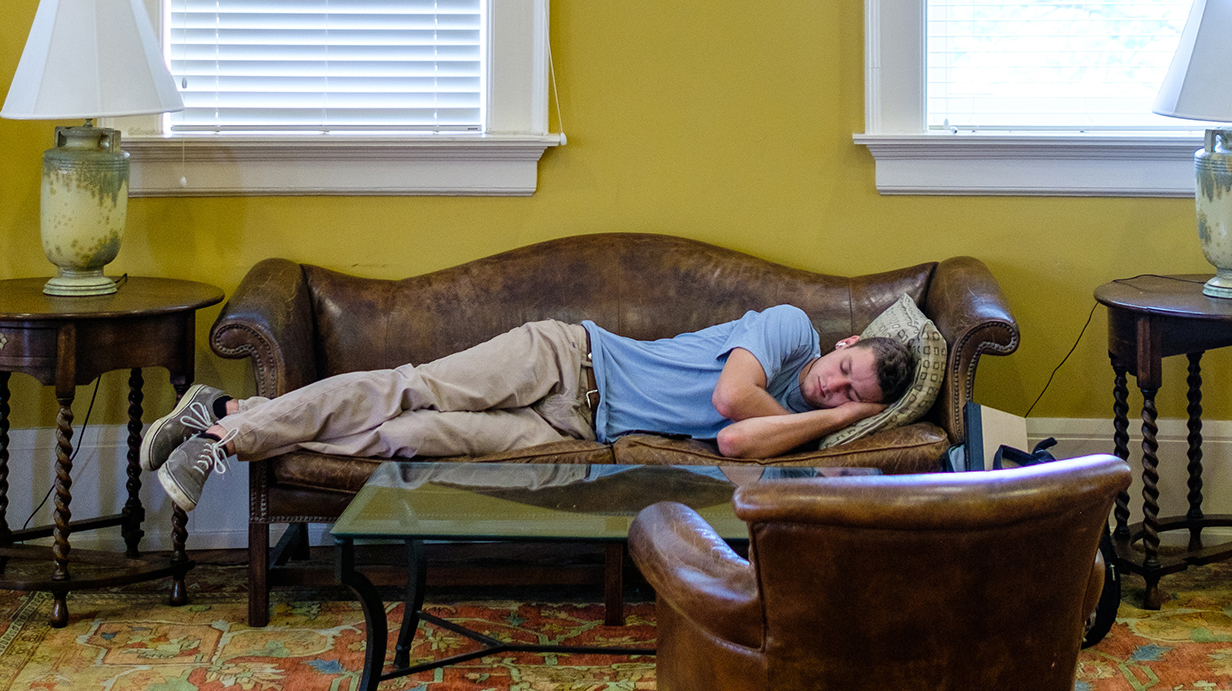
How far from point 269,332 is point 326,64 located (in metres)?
1.01

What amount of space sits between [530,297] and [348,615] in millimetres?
1044

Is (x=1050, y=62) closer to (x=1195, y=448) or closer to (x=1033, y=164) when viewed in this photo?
(x=1033, y=164)

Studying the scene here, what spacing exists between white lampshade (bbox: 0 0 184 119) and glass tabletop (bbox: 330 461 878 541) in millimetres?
1197

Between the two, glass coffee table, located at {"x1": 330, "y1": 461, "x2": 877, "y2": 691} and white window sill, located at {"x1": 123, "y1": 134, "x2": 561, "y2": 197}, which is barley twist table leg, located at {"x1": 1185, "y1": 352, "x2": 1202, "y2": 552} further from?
white window sill, located at {"x1": 123, "y1": 134, "x2": 561, "y2": 197}

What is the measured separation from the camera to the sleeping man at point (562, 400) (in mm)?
2555

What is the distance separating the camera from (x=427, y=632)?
101 inches

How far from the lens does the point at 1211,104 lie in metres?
2.69

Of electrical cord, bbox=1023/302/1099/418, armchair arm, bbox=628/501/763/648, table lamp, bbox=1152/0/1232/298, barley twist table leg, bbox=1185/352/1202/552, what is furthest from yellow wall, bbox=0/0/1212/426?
armchair arm, bbox=628/501/763/648

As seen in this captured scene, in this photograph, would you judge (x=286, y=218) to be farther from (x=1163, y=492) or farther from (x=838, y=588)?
(x=1163, y=492)

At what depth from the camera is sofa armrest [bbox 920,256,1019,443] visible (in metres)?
2.67

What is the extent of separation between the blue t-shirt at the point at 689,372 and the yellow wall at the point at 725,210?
0.53 m

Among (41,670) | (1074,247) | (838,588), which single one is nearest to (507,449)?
(41,670)

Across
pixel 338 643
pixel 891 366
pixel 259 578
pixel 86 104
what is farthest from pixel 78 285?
pixel 891 366

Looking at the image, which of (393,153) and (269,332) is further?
(393,153)
